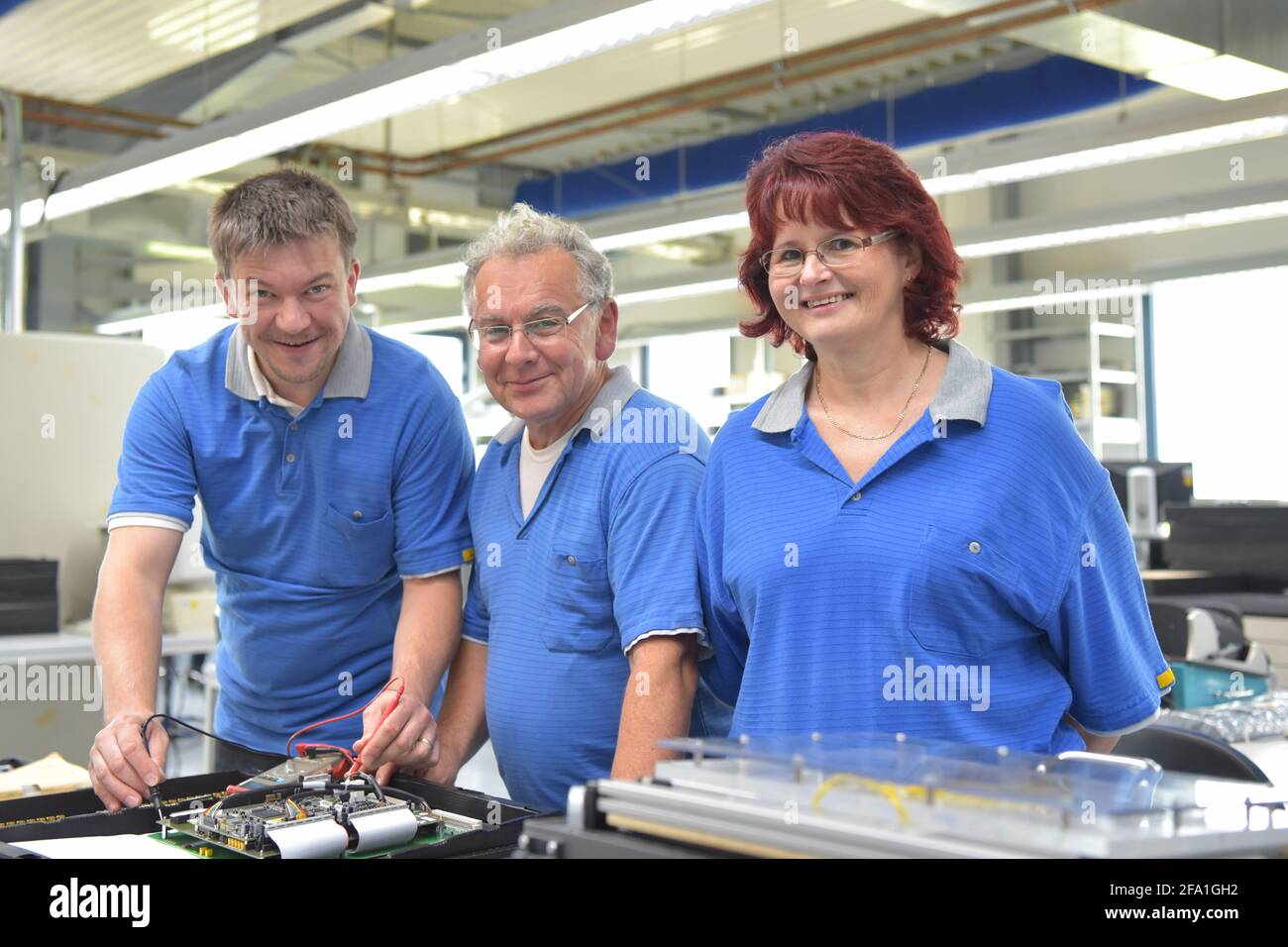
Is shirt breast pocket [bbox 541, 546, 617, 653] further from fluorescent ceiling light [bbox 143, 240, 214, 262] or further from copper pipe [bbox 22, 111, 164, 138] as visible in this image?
fluorescent ceiling light [bbox 143, 240, 214, 262]

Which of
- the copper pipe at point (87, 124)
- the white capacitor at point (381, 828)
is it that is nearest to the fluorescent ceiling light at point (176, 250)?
the copper pipe at point (87, 124)

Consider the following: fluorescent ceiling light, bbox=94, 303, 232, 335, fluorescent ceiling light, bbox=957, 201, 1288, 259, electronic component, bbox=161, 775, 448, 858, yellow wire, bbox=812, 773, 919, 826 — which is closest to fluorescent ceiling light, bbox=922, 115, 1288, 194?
fluorescent ceiling light, bbox=957, 201, 1288, 259

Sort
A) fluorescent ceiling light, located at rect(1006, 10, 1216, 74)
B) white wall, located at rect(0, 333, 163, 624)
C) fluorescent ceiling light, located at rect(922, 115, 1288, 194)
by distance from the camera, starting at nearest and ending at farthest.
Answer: white wall, located at rect(0, 333, 163, 624)
fluorescent ceiling light, located at rect(922, 115, 1288, 194)
fluorescent ceiling light, located at rect(1006, 10, 1216, 74)

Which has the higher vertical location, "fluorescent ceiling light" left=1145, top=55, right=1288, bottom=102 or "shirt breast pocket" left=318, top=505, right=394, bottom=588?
"fluorescent ceiling light" left=1145, top=55, right=1288, bottom=102

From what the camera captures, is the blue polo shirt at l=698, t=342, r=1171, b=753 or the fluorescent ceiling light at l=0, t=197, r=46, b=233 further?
the fluorescent ceiling light at l=0, t=197, r=46, b=233

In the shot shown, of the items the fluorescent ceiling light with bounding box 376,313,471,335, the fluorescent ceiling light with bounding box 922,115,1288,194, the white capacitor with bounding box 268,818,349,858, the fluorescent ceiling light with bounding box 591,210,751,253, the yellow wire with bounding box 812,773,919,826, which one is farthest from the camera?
the fluorescent ceiling light with bounding box 376,313,471,335

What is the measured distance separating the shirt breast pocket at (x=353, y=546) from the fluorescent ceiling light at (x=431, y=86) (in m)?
1.70

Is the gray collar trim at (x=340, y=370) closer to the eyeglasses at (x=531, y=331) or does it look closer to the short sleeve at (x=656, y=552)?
the eyeglasses at (x=531, y=331)

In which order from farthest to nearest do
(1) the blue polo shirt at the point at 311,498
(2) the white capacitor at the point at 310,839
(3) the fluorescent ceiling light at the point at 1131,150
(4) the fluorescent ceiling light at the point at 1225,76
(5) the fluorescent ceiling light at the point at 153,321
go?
(5) the fluorescent ceiling light at the point at 153,321 < (4) the fluorescent ceiling light at the point at 1225,76 < (3) the fluorescent ceiling light at the point at 1131,150 < (1) the blue polo shirt at the point at 311,498 < (2) the white capacitor at the point at 310,839

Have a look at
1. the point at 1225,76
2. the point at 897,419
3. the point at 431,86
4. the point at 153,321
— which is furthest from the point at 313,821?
the point at 153,321

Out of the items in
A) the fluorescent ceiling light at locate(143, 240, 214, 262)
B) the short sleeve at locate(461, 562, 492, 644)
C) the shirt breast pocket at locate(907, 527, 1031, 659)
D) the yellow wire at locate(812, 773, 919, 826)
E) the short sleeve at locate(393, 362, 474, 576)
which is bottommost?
the yellow wire at locate(812, 773, 919, 826)

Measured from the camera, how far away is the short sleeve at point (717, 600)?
146 cm

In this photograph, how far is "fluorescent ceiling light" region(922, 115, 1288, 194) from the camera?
4309 mm
